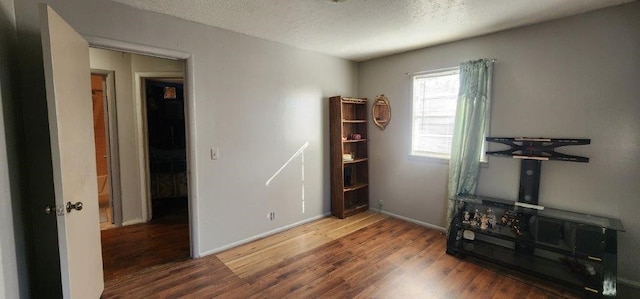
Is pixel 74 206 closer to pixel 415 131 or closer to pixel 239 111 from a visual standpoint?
pixel 239 111

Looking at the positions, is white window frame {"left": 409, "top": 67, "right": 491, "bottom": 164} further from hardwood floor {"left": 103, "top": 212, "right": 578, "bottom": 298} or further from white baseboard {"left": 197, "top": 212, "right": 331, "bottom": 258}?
white baseboard {"left": 197, "top": 212, "right": 331, "bottom": 258}

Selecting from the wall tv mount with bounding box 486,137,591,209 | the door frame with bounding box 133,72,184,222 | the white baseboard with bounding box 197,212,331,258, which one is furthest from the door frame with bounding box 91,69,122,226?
the wall tv mount with bounding box 486,137,591,209

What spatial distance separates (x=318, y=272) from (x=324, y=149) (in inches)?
75.0

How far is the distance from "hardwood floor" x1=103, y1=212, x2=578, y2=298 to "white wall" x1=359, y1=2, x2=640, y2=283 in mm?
869

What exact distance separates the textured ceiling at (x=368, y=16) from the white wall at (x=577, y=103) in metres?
0.17

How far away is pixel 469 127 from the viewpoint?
311 centimetres

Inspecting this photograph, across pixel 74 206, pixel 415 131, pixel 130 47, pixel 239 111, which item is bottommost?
pixel 74 206

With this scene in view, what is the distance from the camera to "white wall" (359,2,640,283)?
7.68 feet

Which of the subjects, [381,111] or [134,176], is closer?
[134,176]

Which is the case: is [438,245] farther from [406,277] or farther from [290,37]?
[290,37]

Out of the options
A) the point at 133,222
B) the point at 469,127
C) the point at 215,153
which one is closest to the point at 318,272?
the point at 215,153

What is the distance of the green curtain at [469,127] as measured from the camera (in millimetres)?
3039

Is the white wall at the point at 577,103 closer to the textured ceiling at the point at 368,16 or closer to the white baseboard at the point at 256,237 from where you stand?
the textured ceiling at the point at 368,16

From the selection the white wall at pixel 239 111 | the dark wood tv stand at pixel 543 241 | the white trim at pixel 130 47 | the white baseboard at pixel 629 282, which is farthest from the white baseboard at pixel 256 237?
the white baseboard at pixel 629 282
